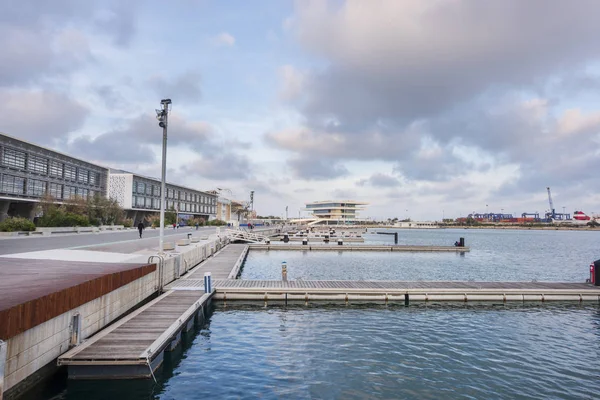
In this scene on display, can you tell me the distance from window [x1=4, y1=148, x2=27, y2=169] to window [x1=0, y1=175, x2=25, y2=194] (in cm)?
204

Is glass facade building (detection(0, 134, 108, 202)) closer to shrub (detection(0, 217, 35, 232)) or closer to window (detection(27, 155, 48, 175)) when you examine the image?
window (detection(27, 155, 48, 175))

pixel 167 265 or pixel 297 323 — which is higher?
pixel 167 265

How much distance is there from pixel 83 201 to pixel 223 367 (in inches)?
2695

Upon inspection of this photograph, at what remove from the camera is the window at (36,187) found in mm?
66625

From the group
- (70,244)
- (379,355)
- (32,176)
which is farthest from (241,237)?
(379,355)

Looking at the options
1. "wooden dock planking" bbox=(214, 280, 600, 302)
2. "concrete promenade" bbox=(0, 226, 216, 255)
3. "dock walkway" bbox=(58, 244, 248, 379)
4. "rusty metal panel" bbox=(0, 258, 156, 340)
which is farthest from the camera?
"concrete promenade" bbox=(0, 226, 216, 255)

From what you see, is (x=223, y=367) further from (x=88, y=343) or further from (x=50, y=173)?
(x=50, y=173)

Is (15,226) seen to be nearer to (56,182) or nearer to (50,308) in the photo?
(56,182)

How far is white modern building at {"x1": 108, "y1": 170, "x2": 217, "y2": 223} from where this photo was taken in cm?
9712

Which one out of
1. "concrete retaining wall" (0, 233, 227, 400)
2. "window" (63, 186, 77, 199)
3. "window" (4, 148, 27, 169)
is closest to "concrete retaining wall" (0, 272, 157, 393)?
"concrete retaining wall" (0, 233, 227, 400)

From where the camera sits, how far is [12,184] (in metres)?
62.5

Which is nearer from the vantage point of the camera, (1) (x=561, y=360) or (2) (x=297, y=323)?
(1) (x=561, y=360)

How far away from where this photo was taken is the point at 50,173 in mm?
72062

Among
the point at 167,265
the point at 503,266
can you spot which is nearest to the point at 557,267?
the point at 503,266
